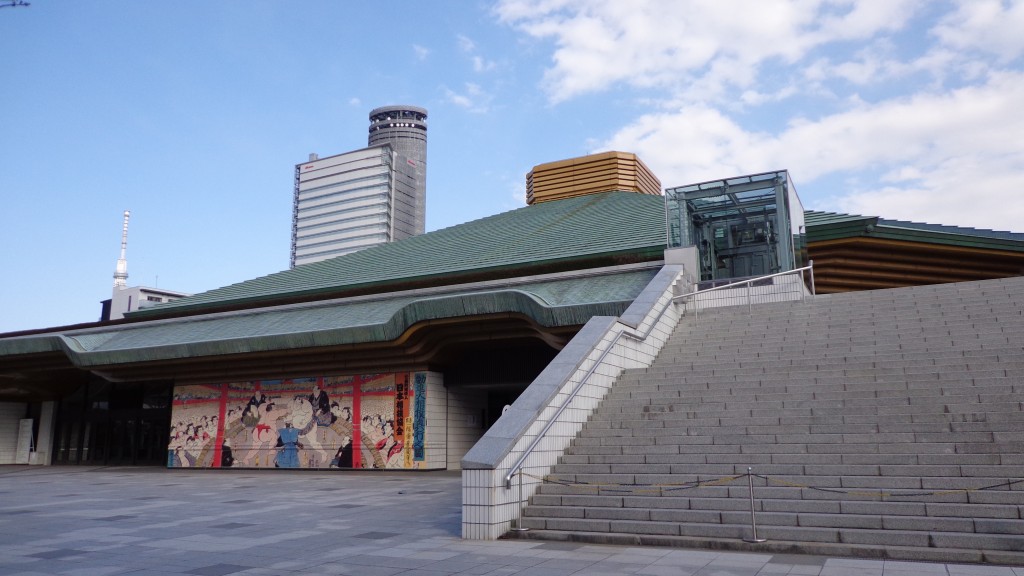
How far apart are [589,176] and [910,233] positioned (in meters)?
16.7

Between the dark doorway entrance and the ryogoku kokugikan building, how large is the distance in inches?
3.7

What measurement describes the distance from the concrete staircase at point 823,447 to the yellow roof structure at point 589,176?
2285 cm

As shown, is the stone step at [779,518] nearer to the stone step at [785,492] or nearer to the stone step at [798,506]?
the stone step at [798,506]

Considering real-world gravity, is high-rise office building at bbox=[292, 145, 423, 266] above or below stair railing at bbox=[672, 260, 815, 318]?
above


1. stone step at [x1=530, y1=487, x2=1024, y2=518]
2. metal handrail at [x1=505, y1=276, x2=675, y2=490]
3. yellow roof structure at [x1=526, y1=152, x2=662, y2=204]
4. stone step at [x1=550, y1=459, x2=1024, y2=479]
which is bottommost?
stone step at [x1=530, y1=487, x2=1024, y2=518]

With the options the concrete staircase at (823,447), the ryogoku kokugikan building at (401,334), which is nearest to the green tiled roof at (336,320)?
the ryogoku kokugikan building at (401,334)

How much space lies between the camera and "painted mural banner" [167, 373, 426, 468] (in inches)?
872

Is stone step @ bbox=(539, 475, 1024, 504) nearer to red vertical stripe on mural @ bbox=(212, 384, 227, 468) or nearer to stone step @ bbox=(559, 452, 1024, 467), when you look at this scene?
stone step @ bbox=(559, 452, 1024, 467)

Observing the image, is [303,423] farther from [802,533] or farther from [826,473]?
[802,533]

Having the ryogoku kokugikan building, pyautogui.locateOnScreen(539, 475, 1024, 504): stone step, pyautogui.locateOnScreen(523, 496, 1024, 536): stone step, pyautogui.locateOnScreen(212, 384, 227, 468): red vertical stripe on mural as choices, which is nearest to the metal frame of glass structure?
the ryogoku kokugikan building

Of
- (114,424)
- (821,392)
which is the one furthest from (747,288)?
(114,424)

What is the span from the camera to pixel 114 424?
30656 mm

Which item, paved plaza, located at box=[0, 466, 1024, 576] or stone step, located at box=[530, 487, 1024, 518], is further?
stone step, located at box=[530, 487, 1024, 518]

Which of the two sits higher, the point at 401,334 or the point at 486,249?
the point at 486,249
